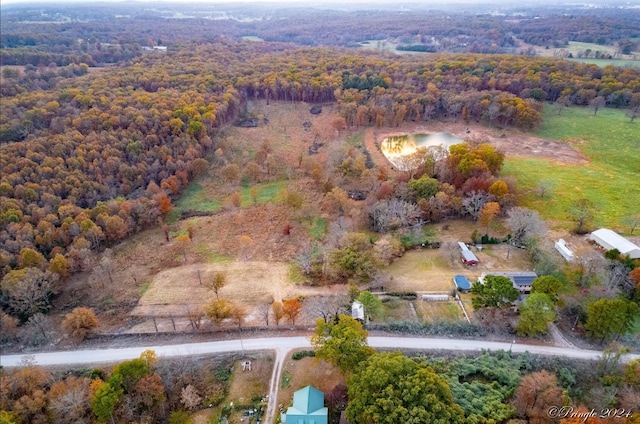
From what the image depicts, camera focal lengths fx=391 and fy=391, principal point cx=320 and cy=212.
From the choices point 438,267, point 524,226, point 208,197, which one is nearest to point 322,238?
point 438,267

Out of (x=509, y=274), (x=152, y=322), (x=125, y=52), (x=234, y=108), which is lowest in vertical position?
(x=152, y=322)

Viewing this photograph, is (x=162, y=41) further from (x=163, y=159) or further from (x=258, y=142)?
(x=163, y=159)

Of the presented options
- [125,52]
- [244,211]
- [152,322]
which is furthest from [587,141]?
[125,52]

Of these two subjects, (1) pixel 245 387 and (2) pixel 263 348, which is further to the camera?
(2) pixel 263 348

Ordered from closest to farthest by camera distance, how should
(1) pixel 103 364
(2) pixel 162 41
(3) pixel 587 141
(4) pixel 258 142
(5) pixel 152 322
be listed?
(1) pixel 103 364 < (5) pixel 152 322 < (3) pixel 587 141 < (4) pixel 258 142 < (2) pixel 162 41

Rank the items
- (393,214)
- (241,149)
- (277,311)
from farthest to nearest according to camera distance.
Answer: (241,149) → (393,214) → (277,311)

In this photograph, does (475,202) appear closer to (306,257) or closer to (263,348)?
(306,257)

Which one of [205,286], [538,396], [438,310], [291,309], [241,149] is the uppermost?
[241,149]
